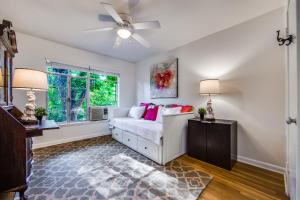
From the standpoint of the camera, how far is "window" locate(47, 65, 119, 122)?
3410mm

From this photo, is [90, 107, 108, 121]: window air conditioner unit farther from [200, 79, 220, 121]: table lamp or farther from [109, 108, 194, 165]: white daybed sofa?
[200, 79, 220, 121]: table lamp

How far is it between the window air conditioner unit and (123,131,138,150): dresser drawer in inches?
48.0

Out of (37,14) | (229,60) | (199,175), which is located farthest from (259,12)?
(37,14)

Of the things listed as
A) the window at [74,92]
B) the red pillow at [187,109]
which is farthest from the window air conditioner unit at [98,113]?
the red pillow at [187,109]

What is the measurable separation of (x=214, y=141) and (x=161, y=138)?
A: 88cm

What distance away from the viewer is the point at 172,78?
3.60 meters

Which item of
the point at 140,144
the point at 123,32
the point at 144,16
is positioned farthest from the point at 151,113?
the point at 144,16

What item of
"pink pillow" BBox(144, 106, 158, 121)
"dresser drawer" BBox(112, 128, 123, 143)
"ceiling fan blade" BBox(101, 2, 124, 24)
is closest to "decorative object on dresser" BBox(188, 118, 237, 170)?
"pink pillow" BBox(144, 106, 158, 121)

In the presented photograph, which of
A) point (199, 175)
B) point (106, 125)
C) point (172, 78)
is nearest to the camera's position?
point (199, 175)

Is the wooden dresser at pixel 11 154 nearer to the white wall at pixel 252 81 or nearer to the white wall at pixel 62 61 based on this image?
the white wall at pixel 62 61

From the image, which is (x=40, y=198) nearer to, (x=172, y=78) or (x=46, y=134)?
(x=46, y=134)

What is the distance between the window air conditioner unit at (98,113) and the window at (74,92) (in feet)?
0.45

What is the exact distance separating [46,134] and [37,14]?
94.8 inches

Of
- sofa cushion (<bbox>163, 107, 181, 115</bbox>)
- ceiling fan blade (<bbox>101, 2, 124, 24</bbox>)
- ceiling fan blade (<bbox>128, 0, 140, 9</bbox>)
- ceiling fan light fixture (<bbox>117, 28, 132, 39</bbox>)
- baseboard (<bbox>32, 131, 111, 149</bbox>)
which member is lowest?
baseboard (<bbox>32, 131, 111, 149</bbox>)
